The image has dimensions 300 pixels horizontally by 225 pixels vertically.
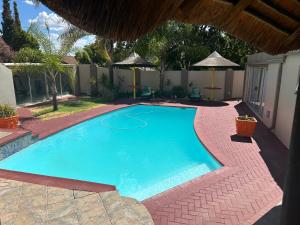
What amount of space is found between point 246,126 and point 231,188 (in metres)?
4.13

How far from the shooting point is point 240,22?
220 cm

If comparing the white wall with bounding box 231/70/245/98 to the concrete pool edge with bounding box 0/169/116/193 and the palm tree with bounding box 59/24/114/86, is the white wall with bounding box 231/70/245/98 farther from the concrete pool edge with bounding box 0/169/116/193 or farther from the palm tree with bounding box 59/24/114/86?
the concrete pool edge with bounding box 0/169/116/193

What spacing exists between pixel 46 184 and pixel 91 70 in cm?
1664

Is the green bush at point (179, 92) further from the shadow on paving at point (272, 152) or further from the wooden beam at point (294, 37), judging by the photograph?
the wooden beam at point (294, 37)

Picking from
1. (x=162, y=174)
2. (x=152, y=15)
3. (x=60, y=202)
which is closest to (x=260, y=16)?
(x=152, y=15)

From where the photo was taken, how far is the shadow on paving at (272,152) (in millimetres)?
6330

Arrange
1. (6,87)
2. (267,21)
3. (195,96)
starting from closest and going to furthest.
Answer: (267,21) → (6,87) → (195,96)

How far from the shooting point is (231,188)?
220 inches

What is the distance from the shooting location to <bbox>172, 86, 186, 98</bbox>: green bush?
1903 centimetres

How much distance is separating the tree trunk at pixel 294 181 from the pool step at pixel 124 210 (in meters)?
2.37

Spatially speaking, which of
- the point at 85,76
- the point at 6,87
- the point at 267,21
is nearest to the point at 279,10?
the point at 267,21

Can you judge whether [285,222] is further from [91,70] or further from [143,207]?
[91,70]

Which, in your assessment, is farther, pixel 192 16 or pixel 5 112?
pixel 5 112

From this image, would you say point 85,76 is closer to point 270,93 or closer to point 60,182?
point 270,93
